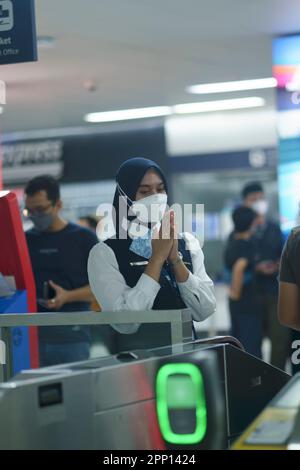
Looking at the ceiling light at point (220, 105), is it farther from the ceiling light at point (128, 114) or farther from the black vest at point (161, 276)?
the black vest at point (161, 276)

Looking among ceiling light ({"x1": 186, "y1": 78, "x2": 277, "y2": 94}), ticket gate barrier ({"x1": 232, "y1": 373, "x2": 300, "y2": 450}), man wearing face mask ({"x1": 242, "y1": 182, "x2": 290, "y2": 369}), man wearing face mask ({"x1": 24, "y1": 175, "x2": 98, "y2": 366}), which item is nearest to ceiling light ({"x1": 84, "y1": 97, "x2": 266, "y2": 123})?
ceiling light ({"x1": 186, "y1": 78, "x2": 277, "y2": 94})

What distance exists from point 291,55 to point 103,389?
5.95 meters

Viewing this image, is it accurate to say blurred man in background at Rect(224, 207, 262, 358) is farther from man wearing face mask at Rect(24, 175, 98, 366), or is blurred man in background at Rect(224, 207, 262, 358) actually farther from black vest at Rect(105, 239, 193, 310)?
black vest at Rect(105, 239, 193, 310)

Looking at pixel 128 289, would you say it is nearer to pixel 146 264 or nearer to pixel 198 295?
pixel 146 264

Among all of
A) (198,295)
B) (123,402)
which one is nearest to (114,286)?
Result: (198,295)

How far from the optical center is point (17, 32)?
15.6ft

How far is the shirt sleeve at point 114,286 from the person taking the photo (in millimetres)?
3547

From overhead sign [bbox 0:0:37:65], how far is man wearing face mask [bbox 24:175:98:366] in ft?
3.94

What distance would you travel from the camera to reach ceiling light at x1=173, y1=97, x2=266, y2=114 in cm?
1173

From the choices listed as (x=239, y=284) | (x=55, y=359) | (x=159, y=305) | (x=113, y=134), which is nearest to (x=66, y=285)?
(x=55, y=359)

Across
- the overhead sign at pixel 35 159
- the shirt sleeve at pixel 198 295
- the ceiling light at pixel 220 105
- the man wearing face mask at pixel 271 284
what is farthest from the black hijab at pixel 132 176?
the overhead sign at pixel 35 159

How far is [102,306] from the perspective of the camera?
3.66m

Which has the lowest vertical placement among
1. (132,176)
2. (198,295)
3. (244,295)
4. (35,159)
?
(244,295)

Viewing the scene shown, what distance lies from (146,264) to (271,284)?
4.41 m
